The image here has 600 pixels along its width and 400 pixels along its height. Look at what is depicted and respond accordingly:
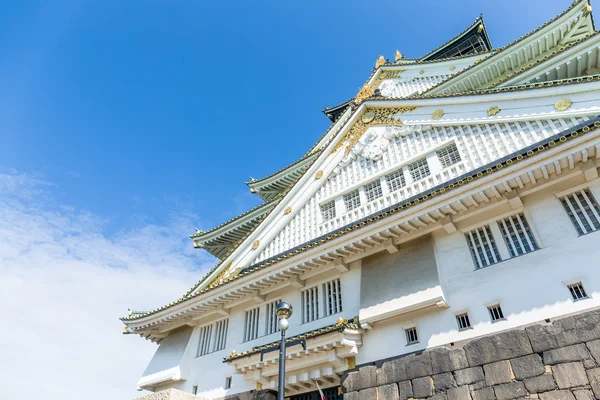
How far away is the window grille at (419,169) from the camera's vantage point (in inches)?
499

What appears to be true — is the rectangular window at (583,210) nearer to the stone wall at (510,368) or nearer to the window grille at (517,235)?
the window grille at (517,235)

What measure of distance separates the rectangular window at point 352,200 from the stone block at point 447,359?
6.16m

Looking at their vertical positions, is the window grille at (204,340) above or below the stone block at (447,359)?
above

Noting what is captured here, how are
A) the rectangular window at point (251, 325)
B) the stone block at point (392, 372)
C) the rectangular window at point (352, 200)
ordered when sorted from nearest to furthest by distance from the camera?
1. the stone block at point (392, 372)
2. the rectangular window at point (251, 325)
3. the rectangular window at point (352, 200)

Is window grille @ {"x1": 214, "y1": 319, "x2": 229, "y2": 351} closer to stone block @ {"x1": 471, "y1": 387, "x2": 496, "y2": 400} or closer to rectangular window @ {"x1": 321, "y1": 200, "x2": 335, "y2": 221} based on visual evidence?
rectangular window @ {"x1": 321, "y1": 200, "x2": 335, "y2": 221}

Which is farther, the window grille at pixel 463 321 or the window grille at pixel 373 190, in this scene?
the window grille at pixel 373 190

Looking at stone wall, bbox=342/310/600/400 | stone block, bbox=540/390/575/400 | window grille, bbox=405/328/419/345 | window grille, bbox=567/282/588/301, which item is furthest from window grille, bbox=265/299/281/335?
window grille, bbox=567/282/588/301

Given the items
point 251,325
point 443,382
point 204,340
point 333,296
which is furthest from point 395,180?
point 204,340

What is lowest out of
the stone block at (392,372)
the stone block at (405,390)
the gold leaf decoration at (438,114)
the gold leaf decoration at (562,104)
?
the stone block at (405,390)

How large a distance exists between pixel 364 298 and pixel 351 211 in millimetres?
3729

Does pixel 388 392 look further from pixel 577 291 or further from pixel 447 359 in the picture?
pixel 577 291

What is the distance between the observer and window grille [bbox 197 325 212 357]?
14479 mm

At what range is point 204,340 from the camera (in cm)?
1484

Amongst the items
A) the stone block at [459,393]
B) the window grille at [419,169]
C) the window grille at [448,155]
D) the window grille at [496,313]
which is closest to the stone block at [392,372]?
the stone block at [459,393]
